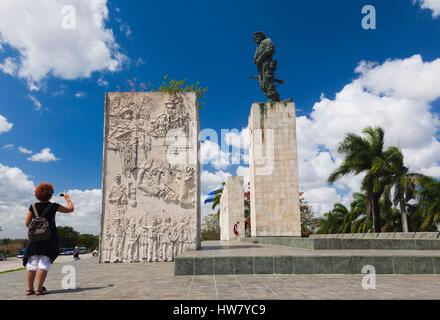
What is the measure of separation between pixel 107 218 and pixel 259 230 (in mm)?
8156

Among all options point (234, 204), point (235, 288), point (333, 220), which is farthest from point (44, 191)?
point (333, 220)

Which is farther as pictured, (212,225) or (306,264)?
(212,225)

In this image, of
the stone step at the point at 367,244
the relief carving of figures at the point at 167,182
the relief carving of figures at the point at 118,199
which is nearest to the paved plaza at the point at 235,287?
the stone step at the point at 367,244

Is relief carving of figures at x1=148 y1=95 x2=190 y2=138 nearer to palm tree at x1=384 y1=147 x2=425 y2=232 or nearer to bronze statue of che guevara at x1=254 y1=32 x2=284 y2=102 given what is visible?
bronze statue of che guevara at x1=254 y1=32 x2=284 y2=102

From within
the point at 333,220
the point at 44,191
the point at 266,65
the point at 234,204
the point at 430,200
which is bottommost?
the point at 333,220

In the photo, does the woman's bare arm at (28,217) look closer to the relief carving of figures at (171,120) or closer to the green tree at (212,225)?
the relief carving of figures at (171,120)

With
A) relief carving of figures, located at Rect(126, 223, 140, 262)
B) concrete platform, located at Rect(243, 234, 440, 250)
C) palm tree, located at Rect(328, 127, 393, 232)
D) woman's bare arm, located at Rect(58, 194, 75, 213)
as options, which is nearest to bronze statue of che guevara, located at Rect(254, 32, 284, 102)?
palm tree, located at Rect(328, 127, 393, 232)

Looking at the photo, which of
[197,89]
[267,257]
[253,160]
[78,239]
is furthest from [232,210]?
[78,239]

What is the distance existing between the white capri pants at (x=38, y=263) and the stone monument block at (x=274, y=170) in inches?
446

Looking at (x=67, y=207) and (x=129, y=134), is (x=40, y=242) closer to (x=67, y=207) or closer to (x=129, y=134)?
(x=67, y=207)

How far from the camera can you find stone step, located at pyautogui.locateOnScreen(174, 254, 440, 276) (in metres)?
5.02

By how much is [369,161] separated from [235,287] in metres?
17.6

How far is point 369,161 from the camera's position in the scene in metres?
19.4

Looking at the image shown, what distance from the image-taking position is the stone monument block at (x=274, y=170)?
14516mm
